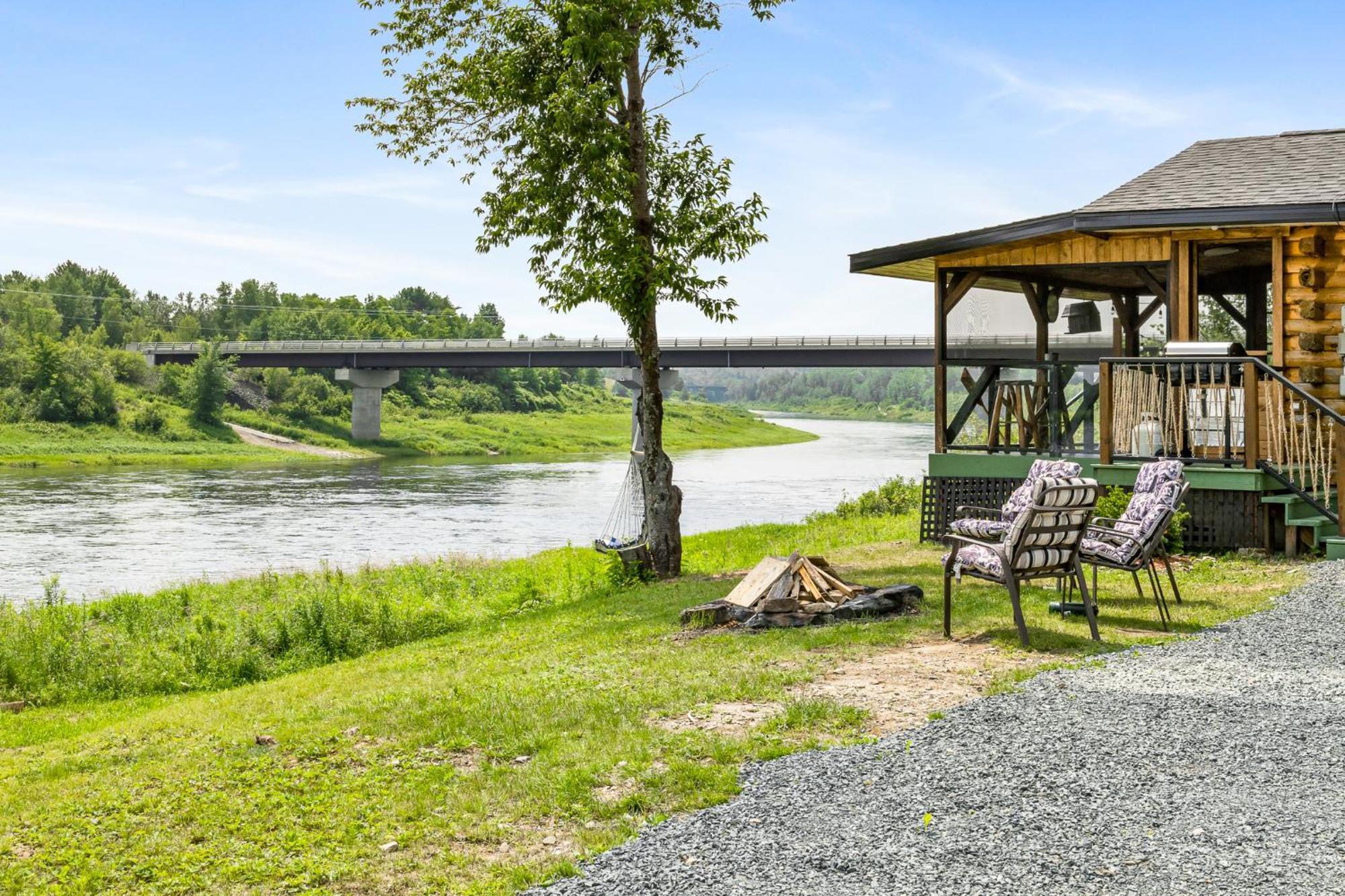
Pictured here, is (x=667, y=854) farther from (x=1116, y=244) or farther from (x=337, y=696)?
(x=1116, y=244)

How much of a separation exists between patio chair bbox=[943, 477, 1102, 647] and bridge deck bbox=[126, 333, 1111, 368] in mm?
39289

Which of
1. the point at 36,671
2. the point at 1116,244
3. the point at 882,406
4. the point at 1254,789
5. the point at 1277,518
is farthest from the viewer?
the point at 882,406

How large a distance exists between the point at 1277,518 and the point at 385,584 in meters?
10.3

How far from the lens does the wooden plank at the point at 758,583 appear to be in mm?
8887

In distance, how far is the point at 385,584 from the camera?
15680 millimetres

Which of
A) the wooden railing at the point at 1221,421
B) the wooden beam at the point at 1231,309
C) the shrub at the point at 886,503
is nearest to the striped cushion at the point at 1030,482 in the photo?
the wooden railing at the point at 1221,421

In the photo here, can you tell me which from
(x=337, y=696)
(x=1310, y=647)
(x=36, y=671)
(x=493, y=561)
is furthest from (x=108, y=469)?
(x=1310, y=647)

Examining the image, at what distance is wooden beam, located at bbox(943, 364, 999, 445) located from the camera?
1450 cm

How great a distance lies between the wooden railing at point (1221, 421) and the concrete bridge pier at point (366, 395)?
187 feet

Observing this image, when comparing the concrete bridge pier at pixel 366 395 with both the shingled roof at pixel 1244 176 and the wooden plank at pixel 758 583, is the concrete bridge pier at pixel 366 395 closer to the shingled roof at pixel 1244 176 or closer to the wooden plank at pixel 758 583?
the shingled roof at pixel 1244 176

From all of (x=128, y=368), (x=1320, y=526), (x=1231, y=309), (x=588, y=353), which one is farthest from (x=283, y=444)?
(x=1320, y=526)

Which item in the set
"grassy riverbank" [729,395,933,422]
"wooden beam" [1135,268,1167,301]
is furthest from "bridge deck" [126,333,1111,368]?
"grassy riverbank" [729,395,933,422]

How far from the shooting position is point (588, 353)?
58.3 meters

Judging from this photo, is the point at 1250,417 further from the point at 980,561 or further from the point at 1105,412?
the point at 980,561
